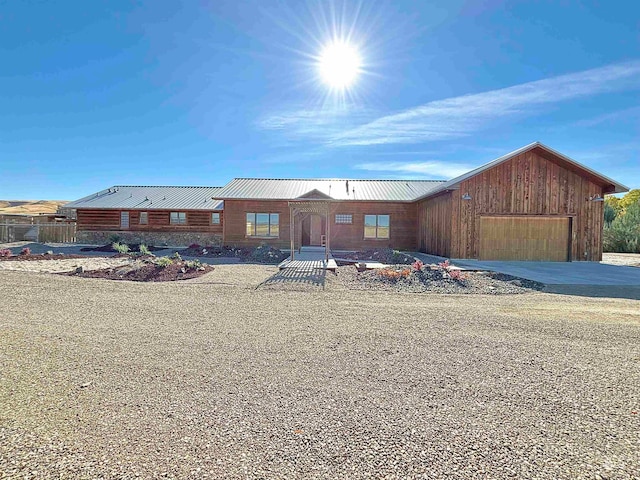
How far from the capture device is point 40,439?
2.31 metres

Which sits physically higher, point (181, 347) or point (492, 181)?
point (492, 181)

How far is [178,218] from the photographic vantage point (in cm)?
2327

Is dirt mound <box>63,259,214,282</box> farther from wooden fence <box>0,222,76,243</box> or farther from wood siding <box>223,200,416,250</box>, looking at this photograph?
wooden fence <box>0,222,76,243</box>

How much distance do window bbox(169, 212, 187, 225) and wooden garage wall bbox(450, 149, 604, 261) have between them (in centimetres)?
1693

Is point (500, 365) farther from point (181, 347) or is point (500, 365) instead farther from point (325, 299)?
point (325, 299)

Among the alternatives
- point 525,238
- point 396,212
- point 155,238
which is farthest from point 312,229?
point 525,238

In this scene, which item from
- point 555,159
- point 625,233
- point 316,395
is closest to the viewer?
point 316,395

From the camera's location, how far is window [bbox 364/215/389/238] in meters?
20.9

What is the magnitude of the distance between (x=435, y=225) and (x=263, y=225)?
993cm

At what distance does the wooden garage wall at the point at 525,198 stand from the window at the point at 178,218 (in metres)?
16.9

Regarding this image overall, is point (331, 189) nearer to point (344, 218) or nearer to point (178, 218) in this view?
point (344, 218)

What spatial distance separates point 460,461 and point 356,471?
668 millimetres

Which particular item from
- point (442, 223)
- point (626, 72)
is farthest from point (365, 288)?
point (626, 72)

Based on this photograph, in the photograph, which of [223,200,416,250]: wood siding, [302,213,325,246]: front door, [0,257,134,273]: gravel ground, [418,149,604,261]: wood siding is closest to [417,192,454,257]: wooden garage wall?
[418,149,604,261]: wood siding
